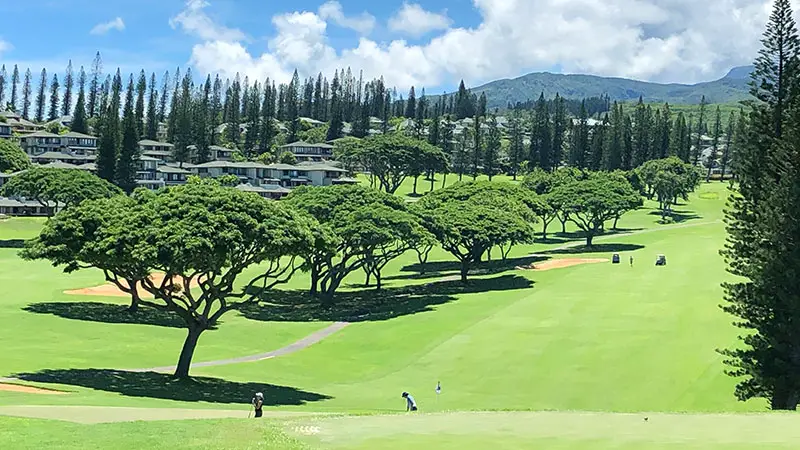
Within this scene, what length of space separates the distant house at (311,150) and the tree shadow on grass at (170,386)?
14035 cm

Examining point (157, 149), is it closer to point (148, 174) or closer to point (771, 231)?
point (148, 174)

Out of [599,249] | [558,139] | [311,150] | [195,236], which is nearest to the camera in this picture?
[195,236]

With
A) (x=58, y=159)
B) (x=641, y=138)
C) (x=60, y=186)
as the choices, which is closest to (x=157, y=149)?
(x=58, y=159)

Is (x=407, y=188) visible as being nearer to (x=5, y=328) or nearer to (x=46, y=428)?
(x=5, y=328)

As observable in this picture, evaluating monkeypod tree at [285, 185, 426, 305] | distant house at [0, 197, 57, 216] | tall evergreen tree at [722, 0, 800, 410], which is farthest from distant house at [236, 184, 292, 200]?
tall evergreen tree at [722, 0, 800, 410]

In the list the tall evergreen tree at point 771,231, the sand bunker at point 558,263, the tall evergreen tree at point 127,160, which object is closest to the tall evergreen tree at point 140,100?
the tall evergreen tree at point 127,160

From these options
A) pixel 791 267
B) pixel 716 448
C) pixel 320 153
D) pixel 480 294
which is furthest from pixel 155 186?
pixel 716 448

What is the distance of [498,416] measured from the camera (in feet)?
71.9

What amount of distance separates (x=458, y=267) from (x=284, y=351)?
3975cm

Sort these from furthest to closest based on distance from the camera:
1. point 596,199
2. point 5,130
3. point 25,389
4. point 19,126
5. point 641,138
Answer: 1. point 19,126
2. point 641,138
3. point 5,130
4. point 596,199
5. point 25,389

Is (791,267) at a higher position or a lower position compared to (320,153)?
lower

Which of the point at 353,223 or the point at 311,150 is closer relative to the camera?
the point at 353,223

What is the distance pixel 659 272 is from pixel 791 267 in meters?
40.3

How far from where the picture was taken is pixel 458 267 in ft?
270
